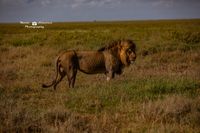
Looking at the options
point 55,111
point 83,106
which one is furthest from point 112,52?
point 55,111

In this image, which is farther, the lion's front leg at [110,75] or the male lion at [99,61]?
the lion's front leg at [110,75]

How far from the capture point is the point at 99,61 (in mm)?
14219

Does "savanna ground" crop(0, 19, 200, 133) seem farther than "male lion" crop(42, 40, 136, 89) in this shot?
No

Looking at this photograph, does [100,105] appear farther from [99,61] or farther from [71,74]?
[99,61]

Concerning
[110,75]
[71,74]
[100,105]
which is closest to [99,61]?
[110,75]

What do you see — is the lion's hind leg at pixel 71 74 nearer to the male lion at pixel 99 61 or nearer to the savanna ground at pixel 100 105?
the male lion at pixel 99 61

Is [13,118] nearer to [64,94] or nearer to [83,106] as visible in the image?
[83,106]

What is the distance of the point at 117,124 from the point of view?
9.19 metres

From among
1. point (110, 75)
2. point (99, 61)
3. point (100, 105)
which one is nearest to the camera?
point (100, 105)

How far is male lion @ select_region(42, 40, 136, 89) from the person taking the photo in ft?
45.6

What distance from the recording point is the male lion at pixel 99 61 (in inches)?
548

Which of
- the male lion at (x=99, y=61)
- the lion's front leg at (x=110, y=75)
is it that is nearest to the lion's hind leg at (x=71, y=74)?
the male lion at (x=99, y=61)

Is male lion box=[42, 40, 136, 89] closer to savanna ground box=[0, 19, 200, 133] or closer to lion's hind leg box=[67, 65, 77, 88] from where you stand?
lion's hind leg box=[67, 65, 77, 88]

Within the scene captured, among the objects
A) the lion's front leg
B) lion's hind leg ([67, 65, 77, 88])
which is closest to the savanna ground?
the lion's front leg
